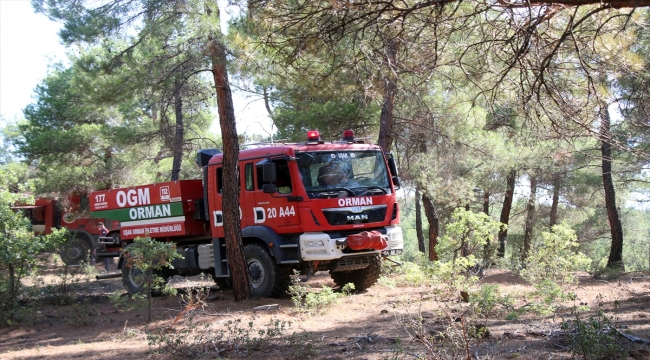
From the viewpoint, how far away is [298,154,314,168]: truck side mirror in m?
10.1

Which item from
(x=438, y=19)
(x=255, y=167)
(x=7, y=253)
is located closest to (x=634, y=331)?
(x=438, y=19)

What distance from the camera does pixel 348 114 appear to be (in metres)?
15.8

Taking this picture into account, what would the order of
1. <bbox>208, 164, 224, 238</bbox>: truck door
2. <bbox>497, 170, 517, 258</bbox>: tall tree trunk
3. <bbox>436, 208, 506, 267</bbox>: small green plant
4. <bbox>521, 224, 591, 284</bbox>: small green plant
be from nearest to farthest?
1. <bbox>521, 224, 591, 284</bbox>: small green plant
2. <bbox>436, 208, 506, 267</bbox>: small green plant
3. <bbox>208, 164, 224, 238</bbox>: truck door
4. <bbox>497, 170, 517, 258</bbox>: tall tree trunk

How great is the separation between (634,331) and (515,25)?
3.48 meters

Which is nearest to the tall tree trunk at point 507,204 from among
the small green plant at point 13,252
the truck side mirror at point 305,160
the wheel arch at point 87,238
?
the truck side mirror at point 305,160

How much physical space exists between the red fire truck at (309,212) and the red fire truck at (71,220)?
41.1ft

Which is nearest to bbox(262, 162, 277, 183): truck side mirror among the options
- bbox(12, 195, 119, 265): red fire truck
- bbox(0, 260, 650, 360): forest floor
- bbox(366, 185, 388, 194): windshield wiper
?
bbox(366, 185, 388, 194): windshield wiper

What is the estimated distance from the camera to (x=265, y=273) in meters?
10.4

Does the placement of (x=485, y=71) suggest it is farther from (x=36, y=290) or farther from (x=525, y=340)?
(x=36, y=290)

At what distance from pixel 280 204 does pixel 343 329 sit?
3.11m

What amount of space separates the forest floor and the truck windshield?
178cm

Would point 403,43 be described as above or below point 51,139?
below

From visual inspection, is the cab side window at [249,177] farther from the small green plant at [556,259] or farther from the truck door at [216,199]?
the small green plant at [556,259]

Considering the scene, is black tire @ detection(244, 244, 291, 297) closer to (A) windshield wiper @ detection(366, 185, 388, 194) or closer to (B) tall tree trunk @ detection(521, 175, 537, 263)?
(A) windshield wiper @ detection(366, 185, 388, 194)
